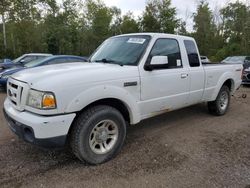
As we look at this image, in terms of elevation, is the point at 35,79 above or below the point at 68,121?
above

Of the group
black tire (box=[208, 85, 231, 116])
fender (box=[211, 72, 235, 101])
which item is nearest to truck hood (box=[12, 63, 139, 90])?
fender (box=[211, 72, 235, 101])

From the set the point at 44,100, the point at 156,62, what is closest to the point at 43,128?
the point at 44,100

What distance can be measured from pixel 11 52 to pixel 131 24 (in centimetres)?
2043

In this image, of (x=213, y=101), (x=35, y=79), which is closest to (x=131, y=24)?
(x=213, y=101)

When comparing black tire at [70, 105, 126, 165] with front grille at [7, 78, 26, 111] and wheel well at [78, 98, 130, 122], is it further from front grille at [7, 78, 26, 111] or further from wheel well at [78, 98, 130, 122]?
front grille at [7, 78, 26, 111]

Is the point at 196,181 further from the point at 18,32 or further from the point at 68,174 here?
the point at 18,32

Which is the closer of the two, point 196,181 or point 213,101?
point 196,181

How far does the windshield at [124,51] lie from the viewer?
159 inches

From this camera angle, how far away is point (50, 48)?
101 feet

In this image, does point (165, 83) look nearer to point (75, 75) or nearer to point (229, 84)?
point (75, 75)

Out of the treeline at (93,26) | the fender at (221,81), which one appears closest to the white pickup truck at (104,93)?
the fender at (221,81)

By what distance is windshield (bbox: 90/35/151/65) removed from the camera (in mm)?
4039

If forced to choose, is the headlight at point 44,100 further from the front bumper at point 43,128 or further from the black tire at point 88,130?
the black tire at point 88,130

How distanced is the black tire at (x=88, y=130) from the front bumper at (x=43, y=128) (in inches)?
7.2
